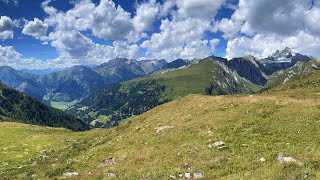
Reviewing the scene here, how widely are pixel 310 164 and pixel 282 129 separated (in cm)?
1206

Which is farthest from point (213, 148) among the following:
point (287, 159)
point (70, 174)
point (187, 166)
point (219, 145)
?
point (70, 174)

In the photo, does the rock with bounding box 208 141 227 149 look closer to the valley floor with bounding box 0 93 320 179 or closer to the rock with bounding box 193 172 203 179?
the valley floor with bounding box 0 93 320 179

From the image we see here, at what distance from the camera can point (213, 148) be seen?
31.2 metres

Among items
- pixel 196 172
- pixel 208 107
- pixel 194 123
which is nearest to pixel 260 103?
pixel 208 107

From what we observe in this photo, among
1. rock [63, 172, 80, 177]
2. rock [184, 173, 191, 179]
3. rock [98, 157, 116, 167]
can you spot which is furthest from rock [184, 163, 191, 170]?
rock [63, 172, 80, 177]

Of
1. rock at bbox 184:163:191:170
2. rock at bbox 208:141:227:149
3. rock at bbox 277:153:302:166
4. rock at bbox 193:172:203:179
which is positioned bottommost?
rock at bbox 193:172:203:179

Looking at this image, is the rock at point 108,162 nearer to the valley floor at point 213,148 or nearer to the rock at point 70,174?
the valley floor at point 213,148

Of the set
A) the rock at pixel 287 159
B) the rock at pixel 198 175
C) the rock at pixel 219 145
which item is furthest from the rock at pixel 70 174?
the rock at pixel 287 159

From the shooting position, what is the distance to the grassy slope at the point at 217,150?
81.8 ft

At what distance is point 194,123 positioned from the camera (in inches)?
1598

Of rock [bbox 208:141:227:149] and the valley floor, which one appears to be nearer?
the valley floor

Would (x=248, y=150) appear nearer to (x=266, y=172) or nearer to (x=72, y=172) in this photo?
(x=266, y=172)

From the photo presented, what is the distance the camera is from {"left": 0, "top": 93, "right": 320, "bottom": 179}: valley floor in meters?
25.0

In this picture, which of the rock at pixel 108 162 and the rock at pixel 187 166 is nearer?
the rock at pixel 187 166
